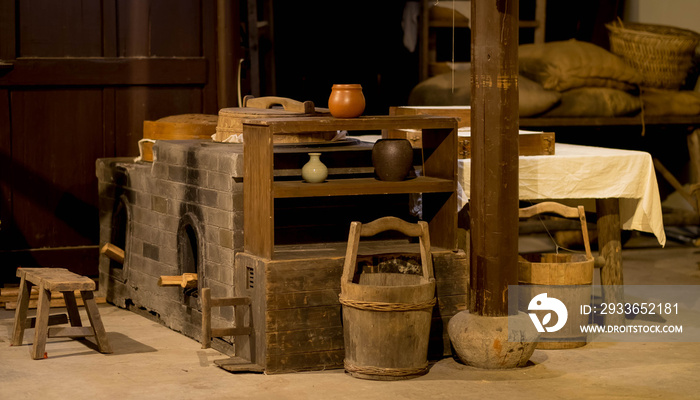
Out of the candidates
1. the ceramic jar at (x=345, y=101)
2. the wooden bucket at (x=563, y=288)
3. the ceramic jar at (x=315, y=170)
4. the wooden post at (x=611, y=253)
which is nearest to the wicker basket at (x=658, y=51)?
the wooden post at (x=611, y=253)

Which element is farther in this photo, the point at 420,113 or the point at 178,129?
the point at 178,129

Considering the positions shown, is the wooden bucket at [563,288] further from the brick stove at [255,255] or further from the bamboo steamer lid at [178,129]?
the bamboo steamer lid at [178,129]

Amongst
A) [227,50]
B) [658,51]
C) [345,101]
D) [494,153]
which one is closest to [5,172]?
[227,50]

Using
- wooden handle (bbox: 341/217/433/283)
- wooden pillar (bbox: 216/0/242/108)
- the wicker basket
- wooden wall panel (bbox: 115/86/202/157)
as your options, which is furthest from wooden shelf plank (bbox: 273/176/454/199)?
the wicker basket

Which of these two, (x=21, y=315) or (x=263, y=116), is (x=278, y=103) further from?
(x=21, y=315)

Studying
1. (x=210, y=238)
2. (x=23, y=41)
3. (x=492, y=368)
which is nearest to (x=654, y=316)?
(x=492, y=368)

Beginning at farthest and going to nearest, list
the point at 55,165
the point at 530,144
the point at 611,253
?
the point at 55,165 → the point at 611,253 → the point at 530,144

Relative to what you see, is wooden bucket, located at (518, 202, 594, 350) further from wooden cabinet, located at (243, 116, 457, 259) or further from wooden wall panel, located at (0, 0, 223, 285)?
wooden wall panel, located at (0, 0, 223, 285)

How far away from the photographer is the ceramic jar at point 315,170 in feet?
19.2

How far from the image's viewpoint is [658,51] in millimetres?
9984

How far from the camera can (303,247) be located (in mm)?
6180

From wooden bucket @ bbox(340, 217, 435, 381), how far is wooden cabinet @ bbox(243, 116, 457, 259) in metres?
0.33

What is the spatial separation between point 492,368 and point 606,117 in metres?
4.45

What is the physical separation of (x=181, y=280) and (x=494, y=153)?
207 cm
